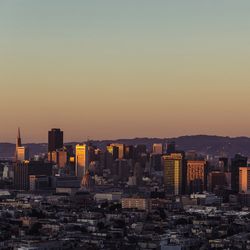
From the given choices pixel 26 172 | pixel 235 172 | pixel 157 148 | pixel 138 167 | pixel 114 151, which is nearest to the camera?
pixel 235 172

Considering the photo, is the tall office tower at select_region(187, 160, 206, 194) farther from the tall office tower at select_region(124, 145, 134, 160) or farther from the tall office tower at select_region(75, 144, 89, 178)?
the tall office tower at select_region(124, 145, 134, 160)

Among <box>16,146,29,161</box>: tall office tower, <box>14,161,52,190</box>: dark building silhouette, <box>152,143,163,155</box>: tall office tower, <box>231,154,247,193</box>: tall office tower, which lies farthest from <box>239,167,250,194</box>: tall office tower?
<box>152,143,163,155</box>: tall office tower

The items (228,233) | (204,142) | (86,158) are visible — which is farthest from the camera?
(204,142)

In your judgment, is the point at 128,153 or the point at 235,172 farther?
the point at 128,153

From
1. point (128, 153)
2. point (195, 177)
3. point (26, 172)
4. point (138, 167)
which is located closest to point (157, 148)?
point (128, 153)

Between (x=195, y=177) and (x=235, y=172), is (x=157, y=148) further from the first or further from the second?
(x=235, y=172)

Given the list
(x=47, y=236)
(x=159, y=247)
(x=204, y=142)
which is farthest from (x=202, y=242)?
(x=204, y=142)

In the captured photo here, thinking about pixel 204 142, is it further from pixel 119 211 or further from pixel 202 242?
pixel 202 242
